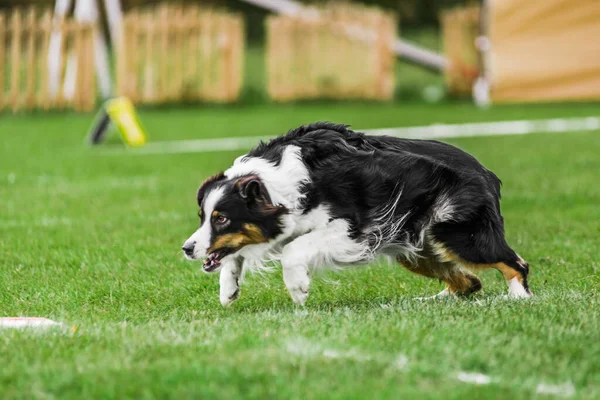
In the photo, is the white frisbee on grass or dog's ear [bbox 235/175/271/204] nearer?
the white frisbee on grass

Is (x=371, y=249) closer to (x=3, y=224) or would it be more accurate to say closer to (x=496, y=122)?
(x=3, y=224)

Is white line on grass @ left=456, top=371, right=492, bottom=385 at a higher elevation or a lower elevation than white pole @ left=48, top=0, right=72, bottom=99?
lower

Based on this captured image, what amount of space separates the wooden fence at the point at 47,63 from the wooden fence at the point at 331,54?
160 inches

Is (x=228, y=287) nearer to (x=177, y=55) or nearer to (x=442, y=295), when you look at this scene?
(x=442, y=295)

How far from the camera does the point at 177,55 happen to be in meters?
23.2

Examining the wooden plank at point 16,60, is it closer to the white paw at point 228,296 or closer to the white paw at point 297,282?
the white paw at point 228,296

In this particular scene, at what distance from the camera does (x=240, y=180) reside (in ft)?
17.8

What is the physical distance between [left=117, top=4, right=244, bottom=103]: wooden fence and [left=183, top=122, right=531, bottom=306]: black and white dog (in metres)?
17.8

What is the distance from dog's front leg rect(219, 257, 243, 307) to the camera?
5.63 metres

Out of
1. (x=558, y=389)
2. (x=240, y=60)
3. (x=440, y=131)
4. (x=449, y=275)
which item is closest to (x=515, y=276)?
(x=449, y=275)

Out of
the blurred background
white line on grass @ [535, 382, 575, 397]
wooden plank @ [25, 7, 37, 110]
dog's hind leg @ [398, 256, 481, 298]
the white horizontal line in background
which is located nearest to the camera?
white line on grass @ [535, 382, 575, 397]

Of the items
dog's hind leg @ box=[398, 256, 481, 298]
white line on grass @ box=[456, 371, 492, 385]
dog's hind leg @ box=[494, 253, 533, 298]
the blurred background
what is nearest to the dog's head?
dog's hind leg @ box=[398, 256, 481, 298]

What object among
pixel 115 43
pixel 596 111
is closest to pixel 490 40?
pixel 596 111

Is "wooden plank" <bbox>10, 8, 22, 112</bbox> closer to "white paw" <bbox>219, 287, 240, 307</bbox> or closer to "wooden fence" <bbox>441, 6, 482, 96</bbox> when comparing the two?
"wooden fence" <bbox>441, 6, 482, 96</bbox>
